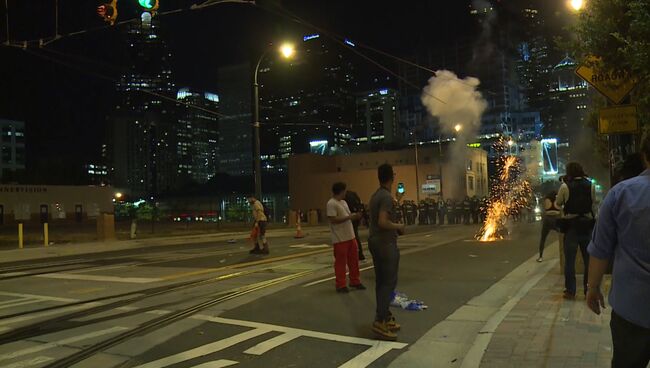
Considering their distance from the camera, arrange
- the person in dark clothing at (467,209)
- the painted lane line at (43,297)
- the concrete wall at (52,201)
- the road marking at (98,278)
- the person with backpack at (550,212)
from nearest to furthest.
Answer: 1. the painted lane line at (43,297)
2. the person with backpack at (550,212)
3. the road marking at (98,278)
4. the person in dark clothing at (467,209)
5. the concrete wall at (52,201)

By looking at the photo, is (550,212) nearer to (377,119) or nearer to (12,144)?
(377,119)

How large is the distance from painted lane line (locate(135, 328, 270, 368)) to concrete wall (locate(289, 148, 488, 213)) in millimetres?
43664

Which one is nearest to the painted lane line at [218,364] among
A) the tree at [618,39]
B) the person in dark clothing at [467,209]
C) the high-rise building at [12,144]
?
the tree at [618,39]

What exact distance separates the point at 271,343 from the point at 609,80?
525 cm

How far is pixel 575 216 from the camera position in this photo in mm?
7422

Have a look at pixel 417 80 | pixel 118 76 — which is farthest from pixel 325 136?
pixel 118 76

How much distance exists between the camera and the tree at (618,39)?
560cm

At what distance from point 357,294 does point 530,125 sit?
189 ft

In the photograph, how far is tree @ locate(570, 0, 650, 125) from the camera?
5.60 meters

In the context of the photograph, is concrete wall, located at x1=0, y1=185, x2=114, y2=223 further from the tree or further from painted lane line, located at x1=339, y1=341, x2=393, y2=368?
the tree

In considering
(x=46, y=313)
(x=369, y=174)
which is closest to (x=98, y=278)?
(x=46, y=313)

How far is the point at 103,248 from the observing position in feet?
72.8

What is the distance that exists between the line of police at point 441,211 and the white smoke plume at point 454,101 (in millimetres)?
6525

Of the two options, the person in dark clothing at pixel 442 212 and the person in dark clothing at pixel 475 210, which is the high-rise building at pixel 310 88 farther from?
the person in dark clothing at pixel 475 210
